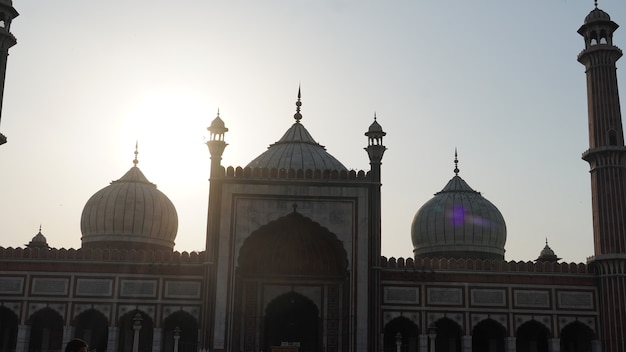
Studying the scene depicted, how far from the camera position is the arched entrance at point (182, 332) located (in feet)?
78.4

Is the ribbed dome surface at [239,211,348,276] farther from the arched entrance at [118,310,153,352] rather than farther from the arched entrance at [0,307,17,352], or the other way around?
the arched entrance at [0,307,17,352]

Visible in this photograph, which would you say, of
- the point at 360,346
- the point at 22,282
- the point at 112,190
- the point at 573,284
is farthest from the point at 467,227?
the point at 22,282

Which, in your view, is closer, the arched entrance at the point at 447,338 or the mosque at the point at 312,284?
the mosque at the point at 312,284

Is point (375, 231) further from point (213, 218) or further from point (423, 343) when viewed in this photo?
point (213, 218)

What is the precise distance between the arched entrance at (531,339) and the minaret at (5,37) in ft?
60.2

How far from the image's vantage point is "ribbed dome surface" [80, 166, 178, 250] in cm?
2836

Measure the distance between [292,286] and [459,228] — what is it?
9124 millimetres

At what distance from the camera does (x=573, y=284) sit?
2378cm

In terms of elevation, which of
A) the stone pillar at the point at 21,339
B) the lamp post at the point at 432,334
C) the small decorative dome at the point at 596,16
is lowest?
the stone pillar at the point at 21,339

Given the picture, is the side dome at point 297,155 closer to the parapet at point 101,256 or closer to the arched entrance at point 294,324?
the parapet at point 101,256

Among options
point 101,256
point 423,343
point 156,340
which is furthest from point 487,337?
point 101,256

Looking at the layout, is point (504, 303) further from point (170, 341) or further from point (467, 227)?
point (170, 341)

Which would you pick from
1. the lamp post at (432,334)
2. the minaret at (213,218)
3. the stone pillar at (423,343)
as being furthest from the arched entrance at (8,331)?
the lamp post at (432,334)

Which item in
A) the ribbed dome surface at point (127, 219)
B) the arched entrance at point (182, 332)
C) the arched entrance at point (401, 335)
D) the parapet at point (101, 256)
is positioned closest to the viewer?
the parapet at point (101, 256)
